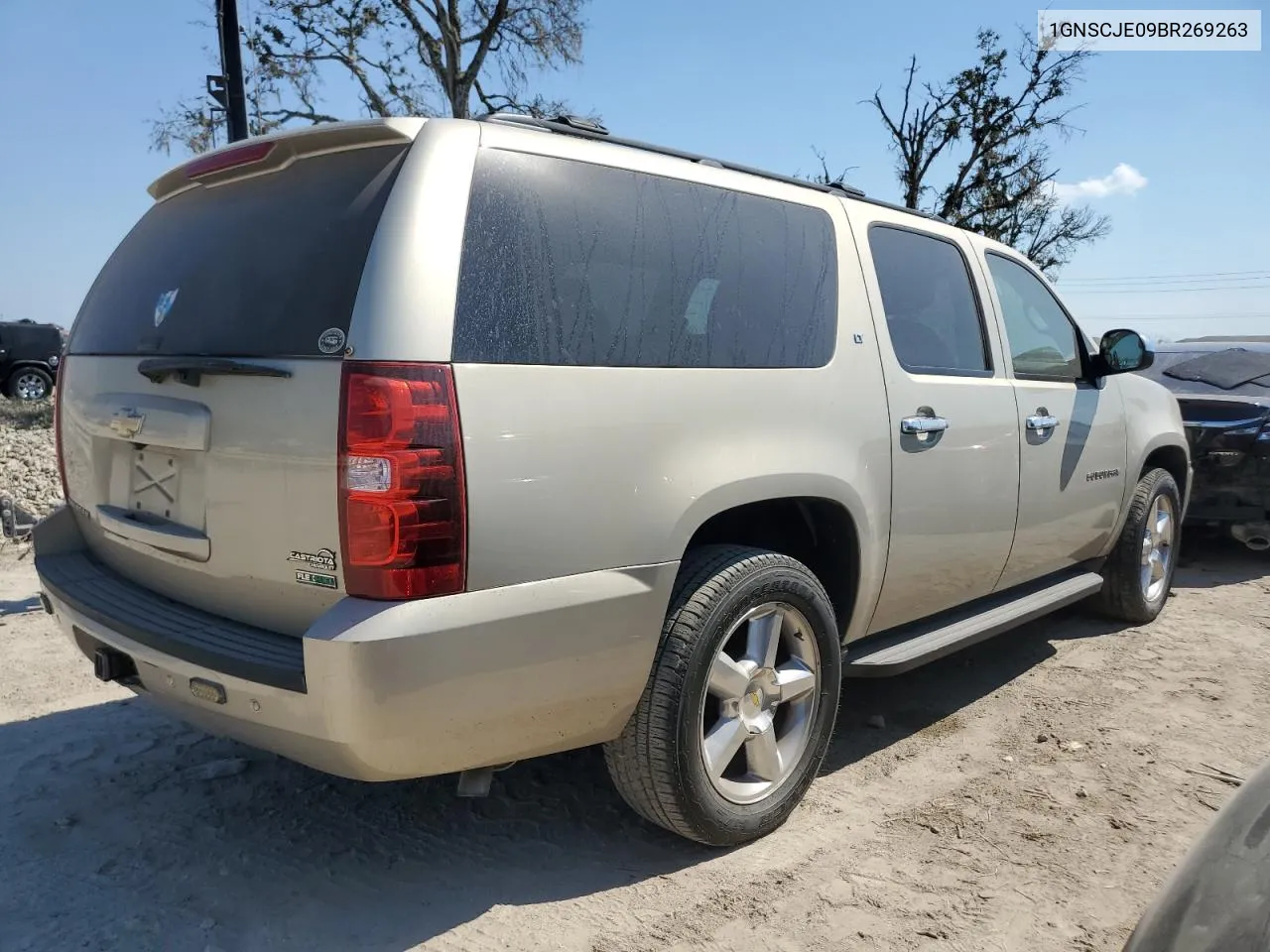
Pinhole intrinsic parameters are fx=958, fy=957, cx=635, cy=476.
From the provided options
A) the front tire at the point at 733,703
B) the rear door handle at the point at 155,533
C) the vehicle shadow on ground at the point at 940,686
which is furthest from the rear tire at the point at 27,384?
the front tire at the point at 733,703

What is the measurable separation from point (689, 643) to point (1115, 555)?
3484mm

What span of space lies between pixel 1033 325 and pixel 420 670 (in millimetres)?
3417

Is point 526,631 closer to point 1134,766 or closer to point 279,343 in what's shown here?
point 279,343

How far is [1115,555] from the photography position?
511cm

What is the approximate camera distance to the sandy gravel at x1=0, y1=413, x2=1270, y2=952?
249 centimetres

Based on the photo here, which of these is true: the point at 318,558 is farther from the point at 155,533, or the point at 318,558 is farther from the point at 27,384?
the point at 27,384

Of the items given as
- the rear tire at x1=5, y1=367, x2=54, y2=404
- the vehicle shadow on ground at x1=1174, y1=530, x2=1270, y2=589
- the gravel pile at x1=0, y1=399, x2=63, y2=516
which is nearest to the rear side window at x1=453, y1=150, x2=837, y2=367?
the vehicle shadow on ground at x1=1174, y1=530, x2=1270, y2=589

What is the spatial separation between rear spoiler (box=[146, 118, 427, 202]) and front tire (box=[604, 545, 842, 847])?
1377 mm

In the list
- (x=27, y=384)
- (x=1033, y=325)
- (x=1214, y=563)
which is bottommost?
(x=1214, y=563)

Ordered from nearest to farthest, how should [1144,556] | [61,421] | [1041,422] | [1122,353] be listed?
[61,421] < [1041,422] < [1122,353] < [1144,556]

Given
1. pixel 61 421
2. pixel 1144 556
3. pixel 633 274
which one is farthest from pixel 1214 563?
pixel 61 421

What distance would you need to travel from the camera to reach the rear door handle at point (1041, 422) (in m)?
3.99

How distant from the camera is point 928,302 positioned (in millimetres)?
3715

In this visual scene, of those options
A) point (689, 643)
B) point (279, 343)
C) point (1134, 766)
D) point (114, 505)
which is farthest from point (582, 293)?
point (1134, 766)
